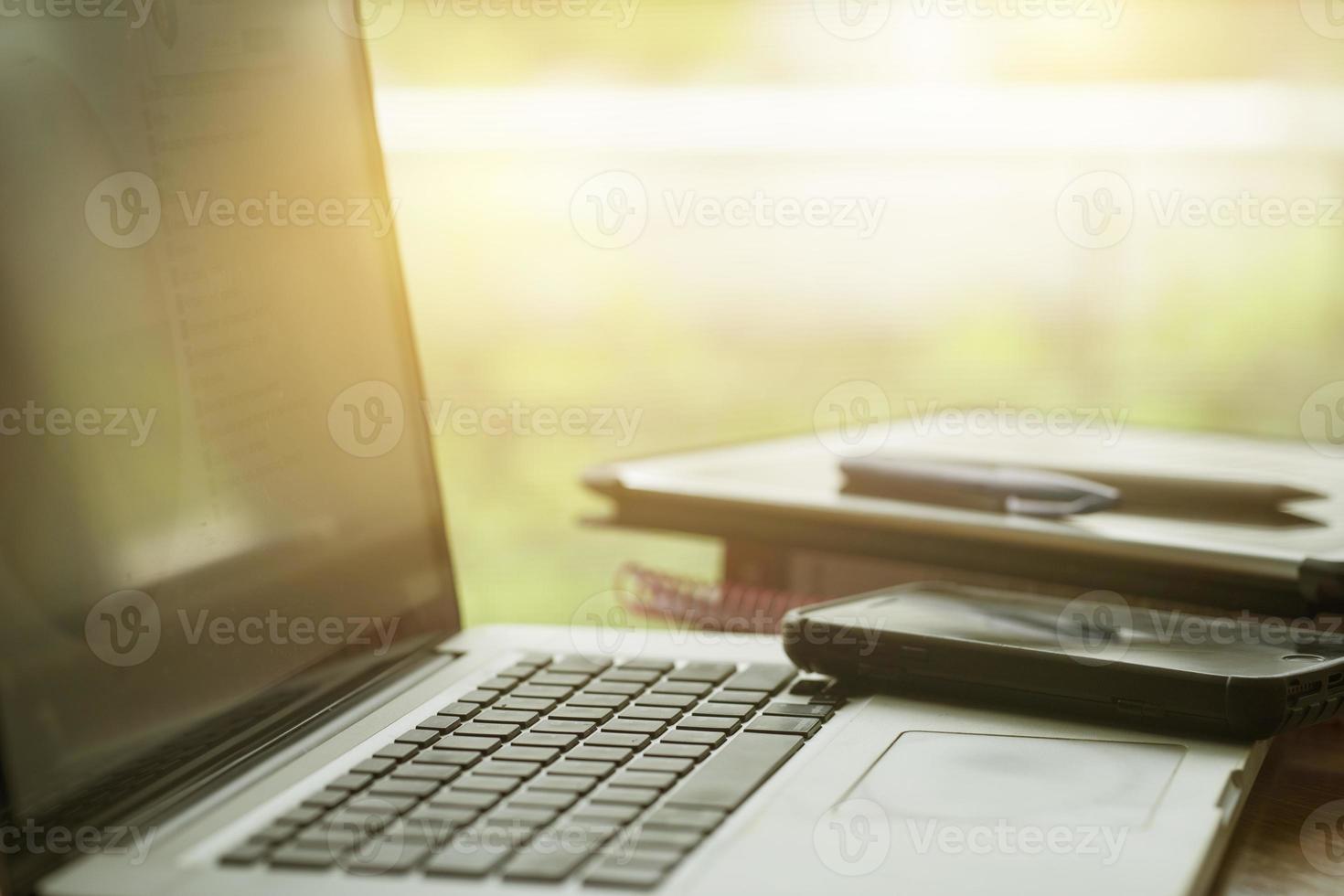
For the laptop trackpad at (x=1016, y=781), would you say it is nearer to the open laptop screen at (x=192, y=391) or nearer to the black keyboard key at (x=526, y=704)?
the black keyboard key at (x=526, y=704)

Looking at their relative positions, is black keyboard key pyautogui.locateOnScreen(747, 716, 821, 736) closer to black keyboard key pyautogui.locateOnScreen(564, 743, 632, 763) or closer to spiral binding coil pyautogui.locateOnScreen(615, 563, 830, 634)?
black keyboard key pyautogui.locateOnScreen(564, 743, 632, 763)

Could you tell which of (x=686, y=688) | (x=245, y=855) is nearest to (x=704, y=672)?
(x=686, y=688)

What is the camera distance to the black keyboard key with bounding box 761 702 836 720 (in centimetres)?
54

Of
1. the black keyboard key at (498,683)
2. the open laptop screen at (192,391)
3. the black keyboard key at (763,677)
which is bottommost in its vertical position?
the black keyboard key at (763,677)

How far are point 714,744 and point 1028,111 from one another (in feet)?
2.42

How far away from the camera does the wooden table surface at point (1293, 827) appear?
17.6 inches

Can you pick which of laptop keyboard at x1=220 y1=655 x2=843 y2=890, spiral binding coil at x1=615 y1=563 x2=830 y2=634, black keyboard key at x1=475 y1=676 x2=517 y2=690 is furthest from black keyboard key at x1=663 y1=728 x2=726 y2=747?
spiral binding coil at x1=615 y1=563 x2=830 y2=634

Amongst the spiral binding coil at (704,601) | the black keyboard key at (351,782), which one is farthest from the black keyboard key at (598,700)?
the spiral binding coil at (704,601)

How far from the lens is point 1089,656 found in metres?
0.51

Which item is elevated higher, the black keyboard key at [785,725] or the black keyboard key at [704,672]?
the black keyboard key at [704,672]

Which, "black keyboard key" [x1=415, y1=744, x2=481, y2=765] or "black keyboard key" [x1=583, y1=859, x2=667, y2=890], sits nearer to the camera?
"black keyboard key" [x1=583, y1=859, x2=667, y2=890]

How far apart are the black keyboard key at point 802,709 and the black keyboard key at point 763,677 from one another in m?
0.02

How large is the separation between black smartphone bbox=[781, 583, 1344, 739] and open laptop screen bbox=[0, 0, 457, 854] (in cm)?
23

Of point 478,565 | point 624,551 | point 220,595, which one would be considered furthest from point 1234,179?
point 220,595
